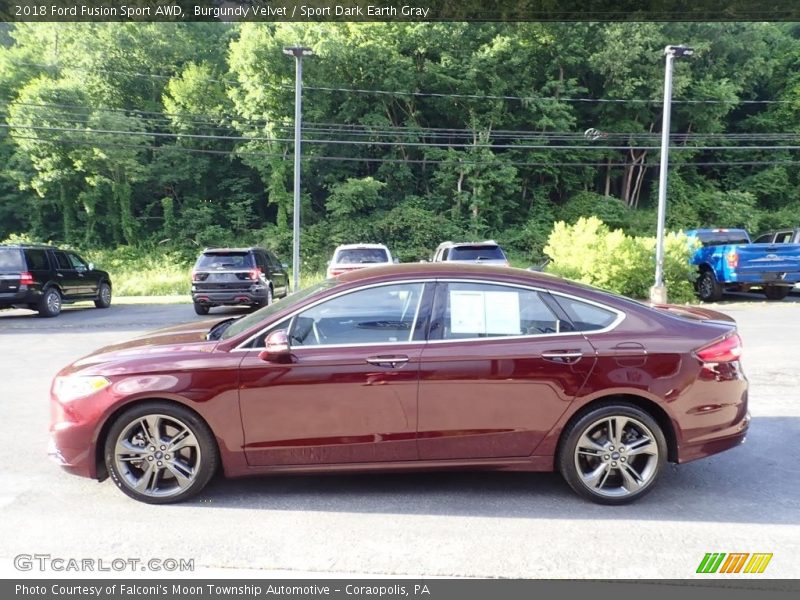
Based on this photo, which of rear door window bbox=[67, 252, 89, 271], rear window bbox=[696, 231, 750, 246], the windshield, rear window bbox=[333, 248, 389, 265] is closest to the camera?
the windshield

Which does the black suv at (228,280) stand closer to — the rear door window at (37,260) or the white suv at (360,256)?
the white suv at (360,256)

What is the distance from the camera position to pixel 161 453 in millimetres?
4059

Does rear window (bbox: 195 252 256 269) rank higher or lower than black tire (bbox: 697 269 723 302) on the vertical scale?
higher

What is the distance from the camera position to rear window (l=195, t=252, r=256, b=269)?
49.3ft

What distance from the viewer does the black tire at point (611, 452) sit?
405 centimetres

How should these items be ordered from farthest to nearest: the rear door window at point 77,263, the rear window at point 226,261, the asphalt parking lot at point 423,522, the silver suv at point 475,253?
the rear door window at point 77,263
the rear window at point 226,261
the silver suv at point 475,253
the asphalt parking lot at point 423,522

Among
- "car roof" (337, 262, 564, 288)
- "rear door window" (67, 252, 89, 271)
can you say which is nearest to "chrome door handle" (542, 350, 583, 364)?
"car roof" (337, 262, 564, 288)

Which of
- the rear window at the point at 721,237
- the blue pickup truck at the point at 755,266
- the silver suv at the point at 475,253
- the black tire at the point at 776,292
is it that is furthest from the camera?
the rear window at the point at 721,237

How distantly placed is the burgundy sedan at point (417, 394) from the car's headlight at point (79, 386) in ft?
0.05

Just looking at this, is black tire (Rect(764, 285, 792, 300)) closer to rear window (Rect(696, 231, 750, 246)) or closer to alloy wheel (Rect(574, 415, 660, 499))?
rear window (Rect(696, 231, 750, 246))

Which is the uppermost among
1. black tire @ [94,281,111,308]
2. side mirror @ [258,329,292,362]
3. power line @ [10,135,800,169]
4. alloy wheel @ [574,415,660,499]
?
power line @ [10,135,800,169]

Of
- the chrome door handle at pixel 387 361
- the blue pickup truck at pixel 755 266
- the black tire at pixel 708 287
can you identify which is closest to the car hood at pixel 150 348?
the chrome door handle at pixel 387 361

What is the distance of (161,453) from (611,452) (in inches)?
121

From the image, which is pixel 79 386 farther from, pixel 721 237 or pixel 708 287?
pixel 721 237
